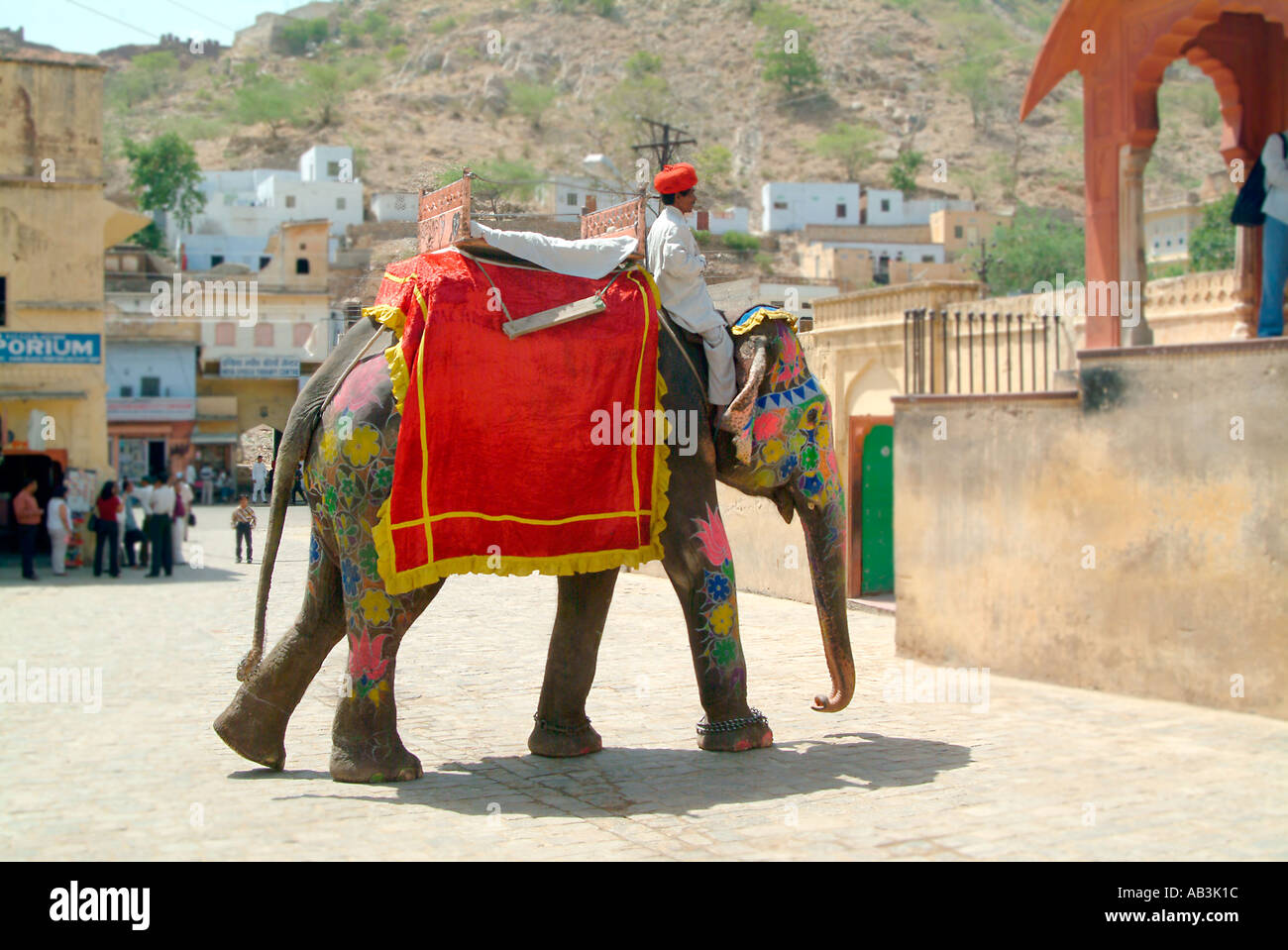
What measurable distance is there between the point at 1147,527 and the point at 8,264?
19.8m

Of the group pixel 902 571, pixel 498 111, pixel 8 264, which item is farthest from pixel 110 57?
pixel 902 571

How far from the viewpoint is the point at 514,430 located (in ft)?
20.8

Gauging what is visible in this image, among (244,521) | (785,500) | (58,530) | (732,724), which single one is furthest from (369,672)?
(58,530)

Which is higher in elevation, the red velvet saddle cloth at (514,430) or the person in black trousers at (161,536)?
the red velvet saddle cloth at (514,430)

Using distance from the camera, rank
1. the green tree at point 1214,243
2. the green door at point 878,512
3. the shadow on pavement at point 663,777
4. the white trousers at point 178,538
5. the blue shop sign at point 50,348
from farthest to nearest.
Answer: the green tree at point 1214,243 → the blue shop sign at point 50,348 → the white trousers at point 178,538 → the green door at point 878,512 → the shadow on pavement at point 663,777

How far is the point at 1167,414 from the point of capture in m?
8.40

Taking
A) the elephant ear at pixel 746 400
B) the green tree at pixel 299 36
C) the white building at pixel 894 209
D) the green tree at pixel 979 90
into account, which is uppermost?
the green tree at pixel 299 36

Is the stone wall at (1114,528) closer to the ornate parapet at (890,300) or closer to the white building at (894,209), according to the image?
the ornate parapet at (890,300)

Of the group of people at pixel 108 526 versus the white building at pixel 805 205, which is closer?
the group of people at pixel 108 526

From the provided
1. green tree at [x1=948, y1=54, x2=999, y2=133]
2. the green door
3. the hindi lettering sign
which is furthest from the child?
green tree at [x1=948, y1=54, x2=999, y2=133]

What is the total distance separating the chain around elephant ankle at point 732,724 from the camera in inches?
272

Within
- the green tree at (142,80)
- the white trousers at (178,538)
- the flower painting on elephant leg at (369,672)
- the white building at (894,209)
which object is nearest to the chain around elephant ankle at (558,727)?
the flower painting on elephant leg at (369,672)

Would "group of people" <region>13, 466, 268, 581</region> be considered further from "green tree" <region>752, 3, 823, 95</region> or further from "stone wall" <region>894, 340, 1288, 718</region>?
"green tree" <region>752, 3, 823, 95</region>

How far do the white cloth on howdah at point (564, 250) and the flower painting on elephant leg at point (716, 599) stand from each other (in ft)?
4.39
